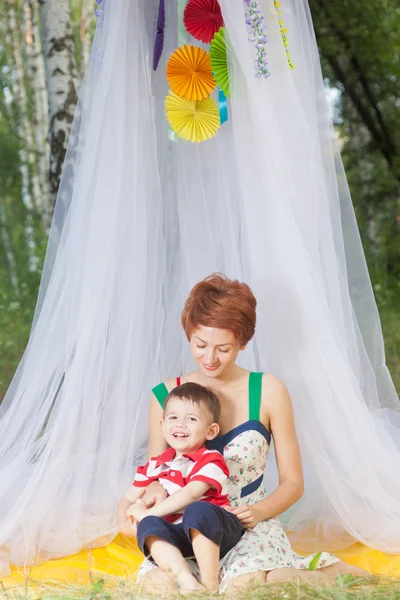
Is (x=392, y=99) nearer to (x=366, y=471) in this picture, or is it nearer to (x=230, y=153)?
(x=230, y=153)

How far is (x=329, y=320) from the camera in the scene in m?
2.98

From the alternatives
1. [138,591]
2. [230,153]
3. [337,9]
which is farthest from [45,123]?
[138,591]

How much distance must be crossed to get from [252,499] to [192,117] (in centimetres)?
151

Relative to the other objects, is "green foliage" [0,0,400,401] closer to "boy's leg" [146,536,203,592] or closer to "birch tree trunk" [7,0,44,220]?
"birch tree trunk" [7,0,44,220]

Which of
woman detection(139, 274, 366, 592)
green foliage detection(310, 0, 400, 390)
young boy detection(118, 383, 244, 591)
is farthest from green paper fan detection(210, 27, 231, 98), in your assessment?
green foliage detection(310, 0, 400, 390)

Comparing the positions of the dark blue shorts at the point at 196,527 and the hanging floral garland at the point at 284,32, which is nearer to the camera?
the dark blue shorts at the point at 196,527

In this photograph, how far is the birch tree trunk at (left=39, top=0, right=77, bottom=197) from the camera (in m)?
6.70

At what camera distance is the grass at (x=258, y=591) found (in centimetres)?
232

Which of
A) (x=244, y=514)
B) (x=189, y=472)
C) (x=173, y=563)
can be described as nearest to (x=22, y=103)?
(x=189, y=472)

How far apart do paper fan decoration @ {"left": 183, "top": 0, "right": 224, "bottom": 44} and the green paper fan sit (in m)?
0.11

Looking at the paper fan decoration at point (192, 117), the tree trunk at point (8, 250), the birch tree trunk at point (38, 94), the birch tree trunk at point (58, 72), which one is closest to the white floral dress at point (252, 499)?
the paper fan decoration at point (192, 117)

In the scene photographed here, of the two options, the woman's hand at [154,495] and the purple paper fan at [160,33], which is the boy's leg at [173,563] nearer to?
the woman's hand at [154,495]

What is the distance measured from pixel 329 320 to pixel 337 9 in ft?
20.5

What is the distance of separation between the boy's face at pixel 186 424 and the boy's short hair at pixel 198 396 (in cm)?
1
